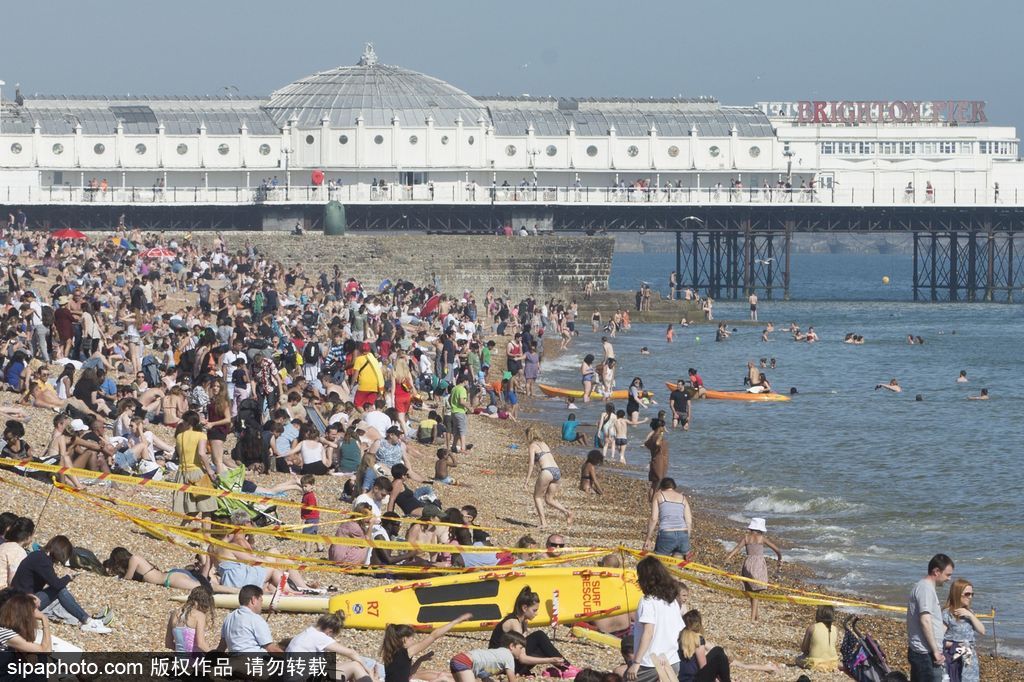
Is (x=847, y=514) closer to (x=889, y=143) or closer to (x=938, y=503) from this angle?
(x=938, y=503)

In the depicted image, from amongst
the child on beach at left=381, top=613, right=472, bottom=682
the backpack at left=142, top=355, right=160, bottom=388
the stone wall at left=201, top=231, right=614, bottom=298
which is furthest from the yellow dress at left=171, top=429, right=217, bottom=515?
the stone wall at left=201, top=231, right=614, bottom=298

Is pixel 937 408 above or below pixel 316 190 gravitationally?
below

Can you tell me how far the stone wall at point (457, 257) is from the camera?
65.1m

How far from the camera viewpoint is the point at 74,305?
29.4 m

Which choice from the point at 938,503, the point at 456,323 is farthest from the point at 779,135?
the point at 938,503

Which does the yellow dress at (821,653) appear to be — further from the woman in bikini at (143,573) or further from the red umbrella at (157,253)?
the red umbrella at (157,253)

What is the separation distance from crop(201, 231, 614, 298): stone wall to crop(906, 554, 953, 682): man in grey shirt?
52.9m

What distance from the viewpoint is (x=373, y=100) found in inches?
3214

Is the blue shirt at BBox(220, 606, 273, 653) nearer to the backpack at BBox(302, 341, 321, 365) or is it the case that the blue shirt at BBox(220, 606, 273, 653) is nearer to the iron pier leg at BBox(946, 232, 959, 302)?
the backpack at BBox(302, 341, 321, 365)

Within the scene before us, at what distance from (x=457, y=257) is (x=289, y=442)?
44235mm

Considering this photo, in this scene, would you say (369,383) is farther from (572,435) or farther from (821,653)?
(821,653)

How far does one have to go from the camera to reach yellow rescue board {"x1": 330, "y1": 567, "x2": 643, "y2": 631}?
1448 cm

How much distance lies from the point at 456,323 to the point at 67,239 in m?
14.8

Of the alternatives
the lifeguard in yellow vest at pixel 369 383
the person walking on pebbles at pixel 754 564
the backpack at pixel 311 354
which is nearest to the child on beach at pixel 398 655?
the person walking on pebbles at pixel 754 564
